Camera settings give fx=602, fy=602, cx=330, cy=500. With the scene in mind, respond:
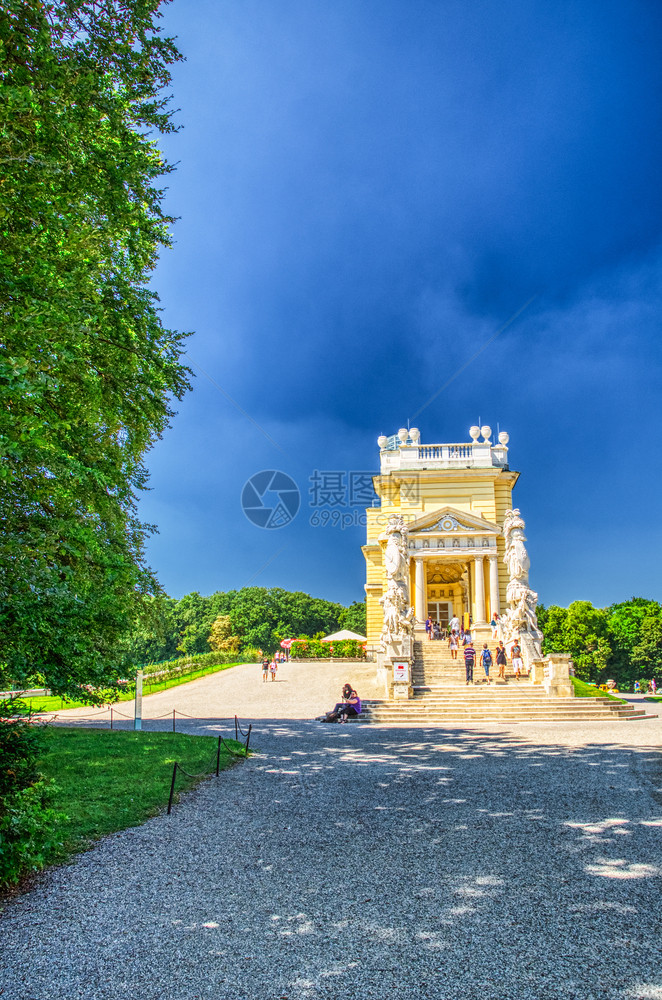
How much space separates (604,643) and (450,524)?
34363mm

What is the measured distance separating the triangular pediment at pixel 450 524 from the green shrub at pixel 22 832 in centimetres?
2673

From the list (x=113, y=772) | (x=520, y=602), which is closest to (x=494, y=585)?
(x=520, y=602)

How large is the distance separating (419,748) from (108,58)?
13567 millimetres

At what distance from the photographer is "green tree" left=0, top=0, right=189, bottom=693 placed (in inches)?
229

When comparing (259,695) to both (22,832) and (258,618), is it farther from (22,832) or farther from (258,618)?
(258,618)

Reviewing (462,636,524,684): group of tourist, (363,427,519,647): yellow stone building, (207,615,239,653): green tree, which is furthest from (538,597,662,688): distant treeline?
(207,615,239,653): green tree

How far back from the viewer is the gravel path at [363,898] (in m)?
4.39

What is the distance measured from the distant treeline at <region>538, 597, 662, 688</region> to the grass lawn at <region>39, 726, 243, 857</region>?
49.3 m

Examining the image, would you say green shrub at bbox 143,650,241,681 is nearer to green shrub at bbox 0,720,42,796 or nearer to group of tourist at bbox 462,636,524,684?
group of tourist at bbox 462,636,524,684

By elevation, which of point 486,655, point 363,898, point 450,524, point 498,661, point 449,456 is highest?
point 449,456

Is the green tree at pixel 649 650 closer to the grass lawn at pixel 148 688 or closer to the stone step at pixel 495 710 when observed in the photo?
the grass lawn at pixel 148 688

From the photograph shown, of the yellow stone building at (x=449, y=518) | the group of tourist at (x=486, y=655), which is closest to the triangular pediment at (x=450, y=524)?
the yellow stone building at (x=449, y=518)

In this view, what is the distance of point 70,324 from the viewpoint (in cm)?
598

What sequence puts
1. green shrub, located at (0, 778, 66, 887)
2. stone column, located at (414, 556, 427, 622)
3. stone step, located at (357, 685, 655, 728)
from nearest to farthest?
green shrub, located at (0, 778, 66, 887) → stone step, located at (357, 685, 655, 728) → stone column, located at (414, 556, 427, 622)
